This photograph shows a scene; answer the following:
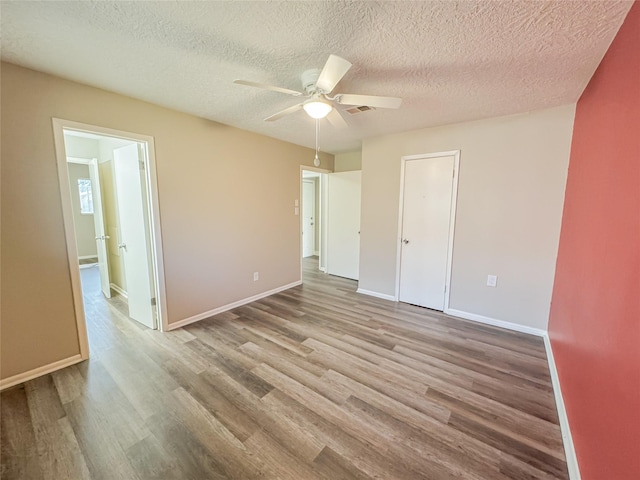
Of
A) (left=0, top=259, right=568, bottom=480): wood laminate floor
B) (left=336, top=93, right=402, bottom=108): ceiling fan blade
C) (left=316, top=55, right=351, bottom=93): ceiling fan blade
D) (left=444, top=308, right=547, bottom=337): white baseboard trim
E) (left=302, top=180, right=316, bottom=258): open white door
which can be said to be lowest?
(left=0, top=259, right=568, bottom=480): wood laminate floor

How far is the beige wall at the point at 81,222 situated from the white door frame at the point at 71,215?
4.52 m

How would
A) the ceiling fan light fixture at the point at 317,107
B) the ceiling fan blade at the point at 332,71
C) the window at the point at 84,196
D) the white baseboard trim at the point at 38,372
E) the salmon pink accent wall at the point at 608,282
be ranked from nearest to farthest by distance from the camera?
the salmon pink accent wall at the point at 608,282 → the ceiling fan blade at the point at 332,71 → the ceiling fan light fixture at the point at 317,107 → the white baseboard trim at the point at 38,372 → the window at the point at 84,196

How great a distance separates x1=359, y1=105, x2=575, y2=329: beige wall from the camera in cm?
256

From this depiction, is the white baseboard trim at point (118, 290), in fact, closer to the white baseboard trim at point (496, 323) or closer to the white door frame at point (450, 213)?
the white door frame at point (450, 213)

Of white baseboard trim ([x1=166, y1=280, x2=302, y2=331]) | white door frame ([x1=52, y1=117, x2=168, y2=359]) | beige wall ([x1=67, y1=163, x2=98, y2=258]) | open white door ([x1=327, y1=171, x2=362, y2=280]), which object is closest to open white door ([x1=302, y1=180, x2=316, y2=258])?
open white door ([x1=327, y1=171, x2=362, y2=280])

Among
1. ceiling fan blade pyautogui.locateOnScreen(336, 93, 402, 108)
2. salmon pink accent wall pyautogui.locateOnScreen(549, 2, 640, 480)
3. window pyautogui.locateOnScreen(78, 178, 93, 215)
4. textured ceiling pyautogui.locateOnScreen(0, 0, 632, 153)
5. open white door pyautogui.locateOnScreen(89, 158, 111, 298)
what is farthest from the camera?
window pyautogui.locateOnScreen(78, 178, 93, 215)

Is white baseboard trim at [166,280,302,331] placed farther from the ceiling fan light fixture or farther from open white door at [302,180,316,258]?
the ceiling fan light fixture

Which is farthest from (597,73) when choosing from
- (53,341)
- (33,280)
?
(53,341)

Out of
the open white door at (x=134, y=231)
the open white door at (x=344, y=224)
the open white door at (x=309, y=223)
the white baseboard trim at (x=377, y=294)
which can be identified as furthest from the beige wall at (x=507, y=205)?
the open white door at (x=309, y=223)

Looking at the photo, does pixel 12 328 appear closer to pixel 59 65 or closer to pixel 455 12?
pixel 59 65

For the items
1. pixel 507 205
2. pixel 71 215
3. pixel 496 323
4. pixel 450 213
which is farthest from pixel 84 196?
pixel 496 323

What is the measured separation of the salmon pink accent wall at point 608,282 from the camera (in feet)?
3.19

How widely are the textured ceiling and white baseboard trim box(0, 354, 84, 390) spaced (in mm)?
2314

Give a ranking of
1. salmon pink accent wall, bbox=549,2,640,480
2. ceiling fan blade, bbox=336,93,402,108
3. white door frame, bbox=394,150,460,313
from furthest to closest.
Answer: white door frame, bbox=394,150,460,313 → ceiling fan blade, bbox=336,93,402,108 → salmon pink accent wall, bbox=549,2,640,480
